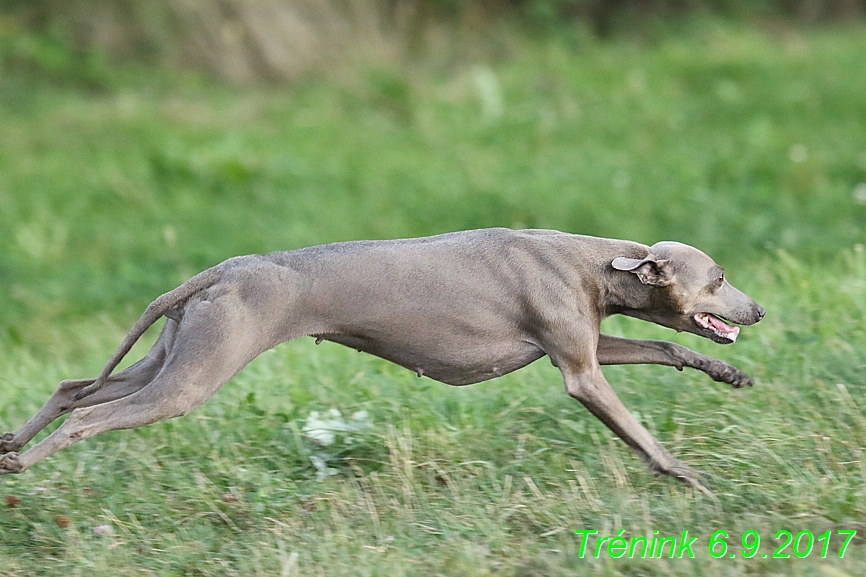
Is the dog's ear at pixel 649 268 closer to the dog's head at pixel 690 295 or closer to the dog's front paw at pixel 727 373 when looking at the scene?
the dog's head at pixel 690 295

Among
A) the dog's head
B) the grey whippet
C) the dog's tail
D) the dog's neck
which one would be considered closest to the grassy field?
the grey whippet

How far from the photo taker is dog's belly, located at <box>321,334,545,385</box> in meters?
4.49

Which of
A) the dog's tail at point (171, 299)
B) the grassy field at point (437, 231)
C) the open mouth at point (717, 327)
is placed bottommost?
the grassy field at point (437, 231)

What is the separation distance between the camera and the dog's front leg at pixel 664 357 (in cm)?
469

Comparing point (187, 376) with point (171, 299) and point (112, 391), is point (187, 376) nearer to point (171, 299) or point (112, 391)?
point (171, 299)

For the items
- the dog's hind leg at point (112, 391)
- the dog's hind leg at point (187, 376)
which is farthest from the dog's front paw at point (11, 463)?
the dog's hind leg at point (112, 391)

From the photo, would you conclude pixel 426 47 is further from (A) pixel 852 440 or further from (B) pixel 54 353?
(A) pixel 852 440

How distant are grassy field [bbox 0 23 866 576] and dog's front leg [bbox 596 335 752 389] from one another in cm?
25

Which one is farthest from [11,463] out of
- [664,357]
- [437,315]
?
[664,357]

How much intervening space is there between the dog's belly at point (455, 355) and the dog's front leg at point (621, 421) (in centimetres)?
23

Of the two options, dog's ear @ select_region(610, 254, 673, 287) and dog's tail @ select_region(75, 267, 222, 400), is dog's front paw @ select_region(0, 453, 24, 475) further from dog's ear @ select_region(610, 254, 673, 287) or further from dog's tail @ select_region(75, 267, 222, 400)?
dog's ear @ select_region(610, 254, 673, 287)

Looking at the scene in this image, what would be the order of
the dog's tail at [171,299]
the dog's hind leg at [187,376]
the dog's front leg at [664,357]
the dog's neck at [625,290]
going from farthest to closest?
the dog's front leg at [664,357] < the dog's neck at [625,290] < the dog's tail at [171,299] < the dog's hind leg at [187,376]

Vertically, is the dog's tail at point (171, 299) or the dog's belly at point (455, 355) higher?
the dog's tail at point (171, 299)

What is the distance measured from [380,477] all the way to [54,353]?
10.2ft
